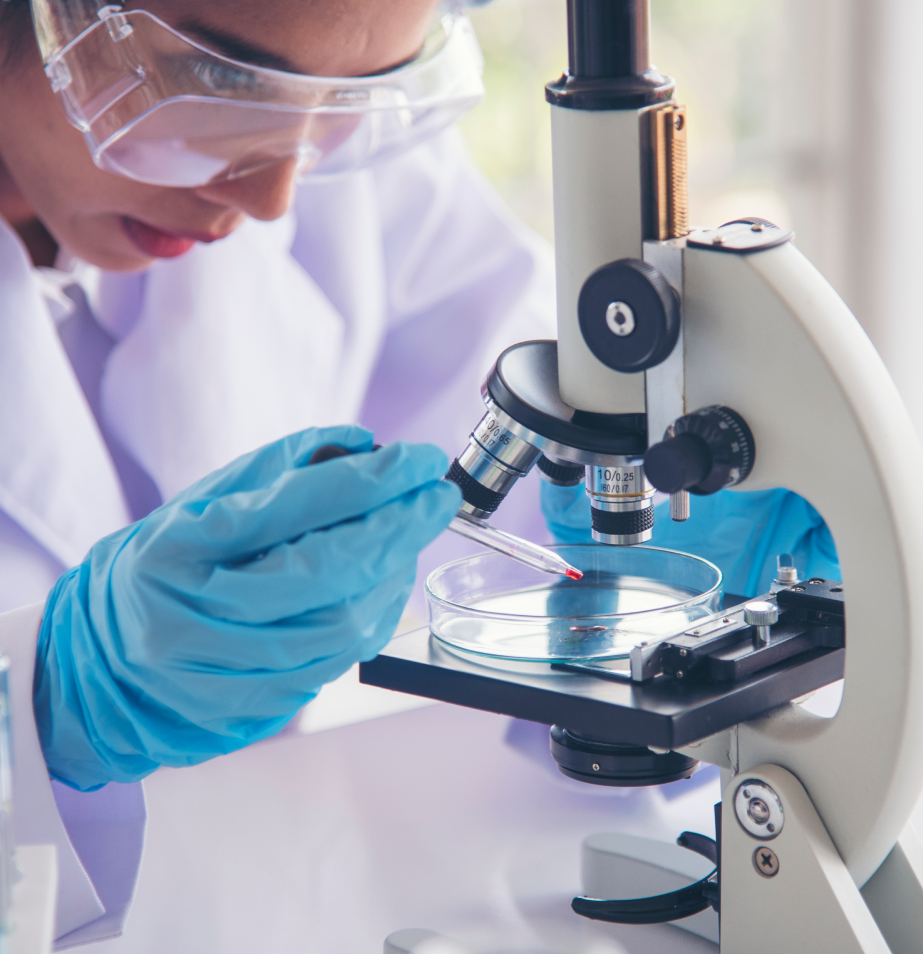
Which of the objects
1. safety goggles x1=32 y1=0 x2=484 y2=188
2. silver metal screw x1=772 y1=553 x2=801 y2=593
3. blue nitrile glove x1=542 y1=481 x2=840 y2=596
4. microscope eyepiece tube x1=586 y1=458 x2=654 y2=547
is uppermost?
safety goggles x1=32 y1=0 x2=484 y2=188

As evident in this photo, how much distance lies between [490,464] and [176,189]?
0.59m

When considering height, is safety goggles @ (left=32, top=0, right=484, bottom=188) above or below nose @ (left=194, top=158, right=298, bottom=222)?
above

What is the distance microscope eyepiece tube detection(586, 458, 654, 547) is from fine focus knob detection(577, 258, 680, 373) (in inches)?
4.1

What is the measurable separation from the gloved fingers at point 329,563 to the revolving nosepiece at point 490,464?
0.04 metres

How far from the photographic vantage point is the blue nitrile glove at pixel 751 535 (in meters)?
1.20

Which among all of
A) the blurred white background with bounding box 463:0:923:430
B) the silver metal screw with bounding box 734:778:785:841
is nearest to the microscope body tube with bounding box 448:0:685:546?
the silver metal screw with bounding box 734:778:785:841

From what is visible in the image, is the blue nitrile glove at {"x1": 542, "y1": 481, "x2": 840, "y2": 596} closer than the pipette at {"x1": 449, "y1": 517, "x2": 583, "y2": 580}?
No

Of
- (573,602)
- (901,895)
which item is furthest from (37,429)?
(901,895)

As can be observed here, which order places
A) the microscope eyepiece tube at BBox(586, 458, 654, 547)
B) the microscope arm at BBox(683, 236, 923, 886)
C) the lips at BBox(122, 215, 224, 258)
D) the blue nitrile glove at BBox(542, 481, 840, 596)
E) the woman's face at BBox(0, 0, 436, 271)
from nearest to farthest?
the microscope arm at BBox(683, 236, 923, 886)
the microscope eyepiece tube at BBox(586, 458, 654, 547)
the woman's face at BBox(0, 0, 436, 271)
the blue nitrile glove at BBox(542, 481, 840, 596)
the lips at BBox(122, 215, 224, 258)

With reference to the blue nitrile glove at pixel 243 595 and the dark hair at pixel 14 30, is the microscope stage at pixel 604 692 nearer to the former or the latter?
the blue nitrile glove at pixel 243 595

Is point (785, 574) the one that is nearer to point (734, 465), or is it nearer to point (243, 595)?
point (734, 465)

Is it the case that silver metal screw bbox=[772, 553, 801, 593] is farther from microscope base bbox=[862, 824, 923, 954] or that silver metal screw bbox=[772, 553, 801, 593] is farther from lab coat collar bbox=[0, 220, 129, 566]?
lab coat collar bbox=[0, 220, 129, 566]

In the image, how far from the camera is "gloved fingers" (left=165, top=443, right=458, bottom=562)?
2.87ft

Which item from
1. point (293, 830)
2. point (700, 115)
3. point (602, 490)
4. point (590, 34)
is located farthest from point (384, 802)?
point (700, 115)
